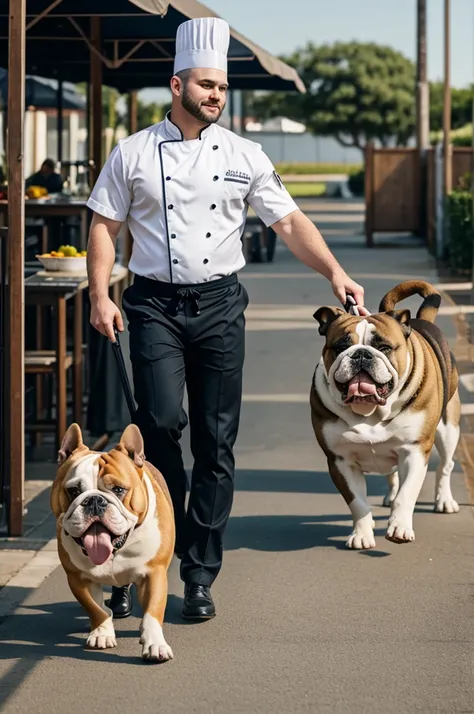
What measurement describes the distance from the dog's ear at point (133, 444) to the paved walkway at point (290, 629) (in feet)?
2.30

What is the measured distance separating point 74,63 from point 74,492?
37.9 feet

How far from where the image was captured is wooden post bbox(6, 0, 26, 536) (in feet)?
22.1

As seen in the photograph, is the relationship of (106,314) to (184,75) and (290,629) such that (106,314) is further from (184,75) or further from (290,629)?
(290,629)

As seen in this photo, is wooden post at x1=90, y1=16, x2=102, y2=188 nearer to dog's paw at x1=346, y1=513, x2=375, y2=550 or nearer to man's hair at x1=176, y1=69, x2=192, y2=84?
dog's paw at x1=346, y1=513, x2=375, y2=550

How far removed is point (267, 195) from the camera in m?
5.78

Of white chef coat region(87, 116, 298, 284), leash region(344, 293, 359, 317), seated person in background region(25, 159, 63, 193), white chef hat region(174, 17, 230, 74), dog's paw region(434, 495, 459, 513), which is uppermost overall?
seated person in background region(25, 159, 63, 193)

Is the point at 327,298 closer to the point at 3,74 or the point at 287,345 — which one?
the point at 287,345

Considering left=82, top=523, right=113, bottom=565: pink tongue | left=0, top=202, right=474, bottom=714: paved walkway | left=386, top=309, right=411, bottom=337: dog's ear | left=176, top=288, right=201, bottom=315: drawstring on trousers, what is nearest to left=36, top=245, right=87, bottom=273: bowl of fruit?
left=0, top=202, right=474, bottom=714: paved walkway

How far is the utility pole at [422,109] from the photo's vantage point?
2858 cm

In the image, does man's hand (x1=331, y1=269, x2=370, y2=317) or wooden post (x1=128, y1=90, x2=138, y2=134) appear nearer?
man's hand (x1=331, y1=269, x2=370, y2=317)

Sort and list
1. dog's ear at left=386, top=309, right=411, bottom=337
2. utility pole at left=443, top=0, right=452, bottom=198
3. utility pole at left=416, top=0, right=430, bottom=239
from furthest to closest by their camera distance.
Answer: utility pole at left=416, top=0, right=430, bottom=239
utility pole at left=443, top=0, right=452, bottom=198
dog's ear at left=386, top=309, right=411, bottom=337

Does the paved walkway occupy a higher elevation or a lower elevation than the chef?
lower

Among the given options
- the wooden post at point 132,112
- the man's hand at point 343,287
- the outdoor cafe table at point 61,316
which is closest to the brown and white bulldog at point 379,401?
the man's hand at point 343,287

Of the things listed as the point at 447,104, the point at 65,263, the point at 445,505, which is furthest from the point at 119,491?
the point at 447,104
